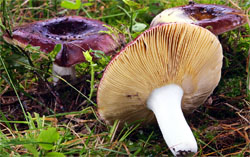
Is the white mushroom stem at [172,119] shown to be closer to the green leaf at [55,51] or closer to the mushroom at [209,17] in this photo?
the mushroom at [209,17]

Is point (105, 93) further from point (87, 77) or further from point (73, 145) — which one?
point (87, 77)

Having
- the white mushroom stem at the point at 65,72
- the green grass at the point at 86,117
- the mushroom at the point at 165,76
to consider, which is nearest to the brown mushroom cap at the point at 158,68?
the mushroom at the point at 165,76

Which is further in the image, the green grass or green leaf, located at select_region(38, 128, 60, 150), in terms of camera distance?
the green grass

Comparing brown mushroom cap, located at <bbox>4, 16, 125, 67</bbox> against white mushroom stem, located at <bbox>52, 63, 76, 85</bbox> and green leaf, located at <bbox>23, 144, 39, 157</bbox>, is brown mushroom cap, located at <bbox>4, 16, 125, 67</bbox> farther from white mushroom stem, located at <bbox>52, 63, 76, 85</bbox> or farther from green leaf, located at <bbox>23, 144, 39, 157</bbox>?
green leaf, located at <bbox>23, 144, 39, 157</bbox>

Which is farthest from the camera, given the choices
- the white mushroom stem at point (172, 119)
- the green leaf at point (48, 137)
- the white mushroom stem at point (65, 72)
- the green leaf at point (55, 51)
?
the white mushroom stem at point (65, 72)

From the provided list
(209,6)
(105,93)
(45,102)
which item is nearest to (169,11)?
(209,6)

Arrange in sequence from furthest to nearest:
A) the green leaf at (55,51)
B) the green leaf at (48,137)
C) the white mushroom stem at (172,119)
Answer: the green leaf at (55,51) < the white mushroom stem at (172,119) < the green leaf at (48,137)

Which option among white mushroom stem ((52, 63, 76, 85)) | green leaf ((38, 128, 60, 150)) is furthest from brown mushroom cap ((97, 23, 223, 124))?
white mushroom stem ((52, 63, 76, 85))
